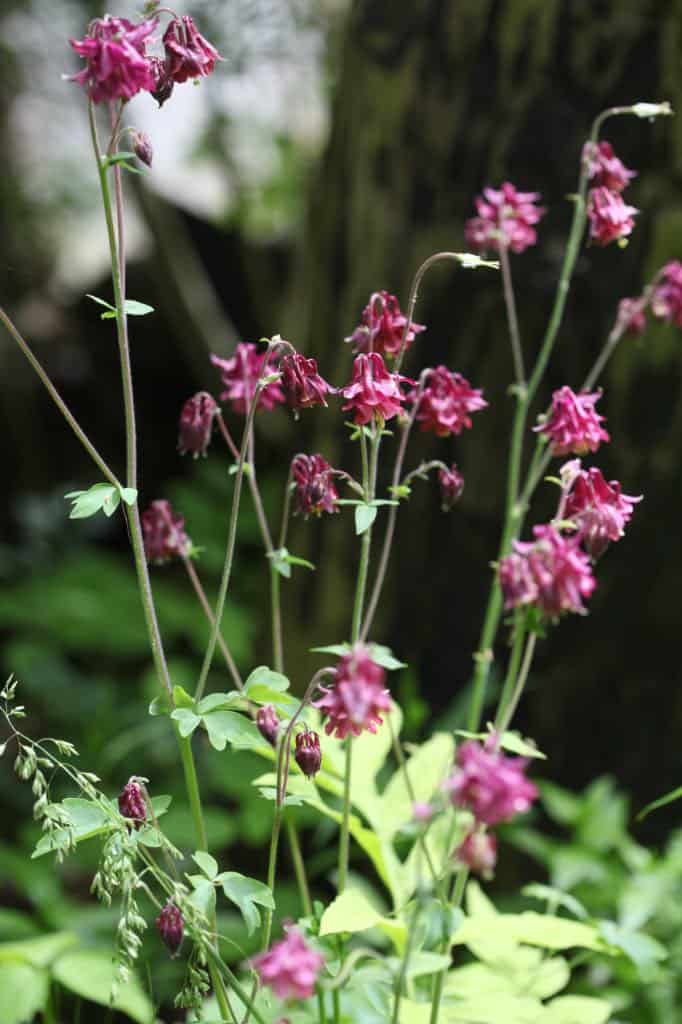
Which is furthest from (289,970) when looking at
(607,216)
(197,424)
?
(607,216)

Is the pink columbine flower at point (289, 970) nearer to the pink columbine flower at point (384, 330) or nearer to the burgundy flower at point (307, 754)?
the burgundy flower at point (307, 754)

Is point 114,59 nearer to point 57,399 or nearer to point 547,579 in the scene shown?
point 57,399

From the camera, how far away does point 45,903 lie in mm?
2520

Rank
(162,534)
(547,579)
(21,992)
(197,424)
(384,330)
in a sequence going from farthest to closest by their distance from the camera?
(21,992) → (162,534) → (197,424) → (384,330) → (547,579)

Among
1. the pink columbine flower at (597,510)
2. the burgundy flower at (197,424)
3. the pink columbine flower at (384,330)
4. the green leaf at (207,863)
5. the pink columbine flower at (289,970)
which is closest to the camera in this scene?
the pink columbine flower at (289,970)

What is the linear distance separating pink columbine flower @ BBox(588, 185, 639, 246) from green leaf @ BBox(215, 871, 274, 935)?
1.08 metres

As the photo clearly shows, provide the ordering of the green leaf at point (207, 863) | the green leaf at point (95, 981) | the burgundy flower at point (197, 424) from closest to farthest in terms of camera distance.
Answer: the green leaf at point (207, 863) < the burgundy flower at point (197, 424) < the green leaf at point (95, 981)

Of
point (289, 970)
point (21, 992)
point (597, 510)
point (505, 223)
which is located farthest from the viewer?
point (21, 992)

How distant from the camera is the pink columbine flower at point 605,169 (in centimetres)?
167

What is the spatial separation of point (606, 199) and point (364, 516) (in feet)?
2.30

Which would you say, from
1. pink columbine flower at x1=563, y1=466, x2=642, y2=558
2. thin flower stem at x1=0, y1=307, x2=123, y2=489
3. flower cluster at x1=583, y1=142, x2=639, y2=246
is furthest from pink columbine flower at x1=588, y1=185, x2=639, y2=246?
thin flower stem at x1=0, y1=307, x2=123, y2=489

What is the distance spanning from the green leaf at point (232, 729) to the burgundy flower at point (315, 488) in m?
0.28

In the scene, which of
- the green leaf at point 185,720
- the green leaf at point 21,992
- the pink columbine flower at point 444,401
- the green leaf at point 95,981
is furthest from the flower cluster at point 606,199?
the green leaf at point 21,992

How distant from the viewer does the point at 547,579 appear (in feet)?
3.41
